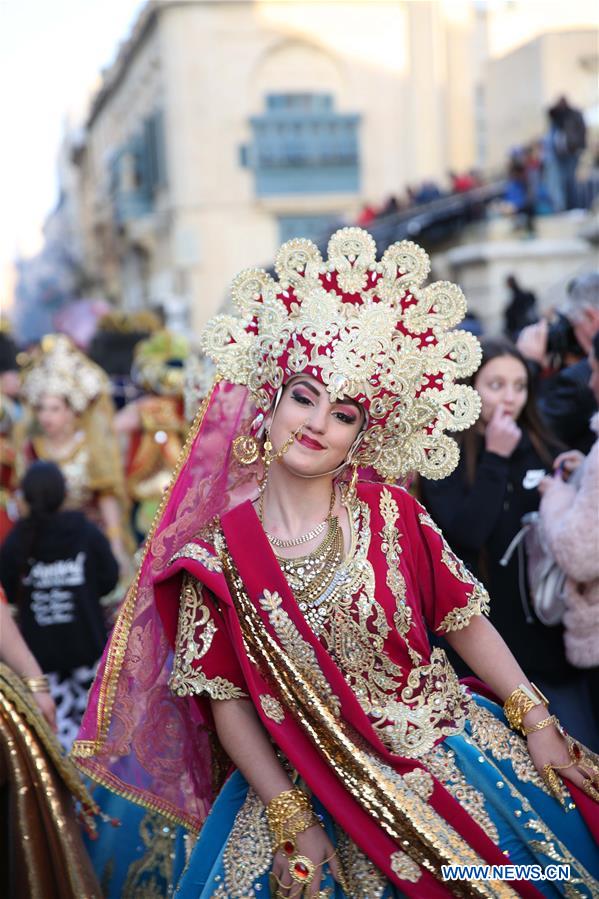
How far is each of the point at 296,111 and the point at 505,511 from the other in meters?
24.6

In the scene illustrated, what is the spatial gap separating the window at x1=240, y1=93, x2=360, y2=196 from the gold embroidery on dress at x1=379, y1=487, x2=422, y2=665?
25.3 metres

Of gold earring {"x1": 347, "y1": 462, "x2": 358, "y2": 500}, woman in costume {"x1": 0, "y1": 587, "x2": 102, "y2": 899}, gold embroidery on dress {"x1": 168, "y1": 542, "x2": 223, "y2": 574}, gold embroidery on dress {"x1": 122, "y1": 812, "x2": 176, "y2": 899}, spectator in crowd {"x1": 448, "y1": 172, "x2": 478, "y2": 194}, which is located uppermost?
spectator in crowd {"x1": 448, "y1": 172, "x2": 478, "y2": 194}

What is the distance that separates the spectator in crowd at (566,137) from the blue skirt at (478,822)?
13293 mm

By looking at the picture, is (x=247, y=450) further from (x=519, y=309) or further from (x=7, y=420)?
(x=519, y=309)

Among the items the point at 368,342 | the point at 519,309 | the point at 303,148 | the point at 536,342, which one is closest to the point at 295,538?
the point at 368,342

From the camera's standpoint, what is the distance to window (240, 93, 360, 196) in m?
27.2

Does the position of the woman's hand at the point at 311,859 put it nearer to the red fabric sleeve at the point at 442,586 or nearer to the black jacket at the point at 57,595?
the red fabric sleeve at the point at 442,586

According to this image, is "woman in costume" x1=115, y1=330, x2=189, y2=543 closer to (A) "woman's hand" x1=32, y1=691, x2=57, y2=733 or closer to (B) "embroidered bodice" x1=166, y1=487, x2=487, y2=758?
(A) "woman's hand" x1=32, y1=691, x2=57, y2=733

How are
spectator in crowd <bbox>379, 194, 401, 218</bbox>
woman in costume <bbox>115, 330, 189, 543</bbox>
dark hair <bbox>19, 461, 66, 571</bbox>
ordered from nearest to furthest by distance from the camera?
dark hair <bbox>19, 461, 66, 571</bbox> < woman in costume <bbox>115, 330, 189, 543</bbox> < spectator in crowd <bbox>379, 194, 401, 218</bbox>

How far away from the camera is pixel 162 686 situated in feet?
10.2

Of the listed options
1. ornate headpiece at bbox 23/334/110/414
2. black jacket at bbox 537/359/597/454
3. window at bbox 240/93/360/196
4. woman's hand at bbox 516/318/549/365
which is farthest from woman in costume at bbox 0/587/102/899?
window at bbox 240/93/360/196

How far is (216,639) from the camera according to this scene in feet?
8.94

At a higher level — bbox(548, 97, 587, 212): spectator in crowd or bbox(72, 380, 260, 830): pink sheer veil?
bbox(548, 97, 587, 212): spectator in crowd

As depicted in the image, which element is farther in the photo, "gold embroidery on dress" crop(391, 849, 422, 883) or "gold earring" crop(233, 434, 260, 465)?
"gold earring" crop(233, 434, 260, 465)
